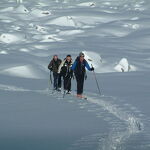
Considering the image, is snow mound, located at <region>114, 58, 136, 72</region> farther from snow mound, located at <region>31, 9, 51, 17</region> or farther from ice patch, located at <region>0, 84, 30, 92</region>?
snow mound, located at <region>31, 9, 51, 17</region>

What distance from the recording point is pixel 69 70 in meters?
16.8

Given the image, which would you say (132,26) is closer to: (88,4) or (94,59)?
(88,4)

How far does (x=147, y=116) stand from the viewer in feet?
40.7

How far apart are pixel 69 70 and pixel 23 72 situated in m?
7.86

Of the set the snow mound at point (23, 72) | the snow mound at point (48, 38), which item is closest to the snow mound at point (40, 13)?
the snow mound at point (48, 38)

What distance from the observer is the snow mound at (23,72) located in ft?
78.8

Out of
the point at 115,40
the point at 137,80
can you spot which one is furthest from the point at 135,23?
the point at 137,80

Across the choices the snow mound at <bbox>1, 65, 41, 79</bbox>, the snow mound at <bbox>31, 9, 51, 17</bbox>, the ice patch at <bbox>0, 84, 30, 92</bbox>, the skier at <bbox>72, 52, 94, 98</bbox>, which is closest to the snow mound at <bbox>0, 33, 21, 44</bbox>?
the snow mound at <bbox>1, 65, 41, 79</bbox>

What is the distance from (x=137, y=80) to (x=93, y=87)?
2.44 meters

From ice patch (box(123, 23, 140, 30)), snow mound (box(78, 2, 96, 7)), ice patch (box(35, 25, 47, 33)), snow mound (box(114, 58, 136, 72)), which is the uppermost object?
snow mound (box(114, 58, 136, 72))

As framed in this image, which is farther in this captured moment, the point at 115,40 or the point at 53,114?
the point at 115,40

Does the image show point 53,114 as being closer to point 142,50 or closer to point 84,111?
point 84,111

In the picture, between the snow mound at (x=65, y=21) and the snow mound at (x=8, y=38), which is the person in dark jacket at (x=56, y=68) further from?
the snow mound at (x=65, y=21)

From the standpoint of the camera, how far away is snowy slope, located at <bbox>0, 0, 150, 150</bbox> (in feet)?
32.7
